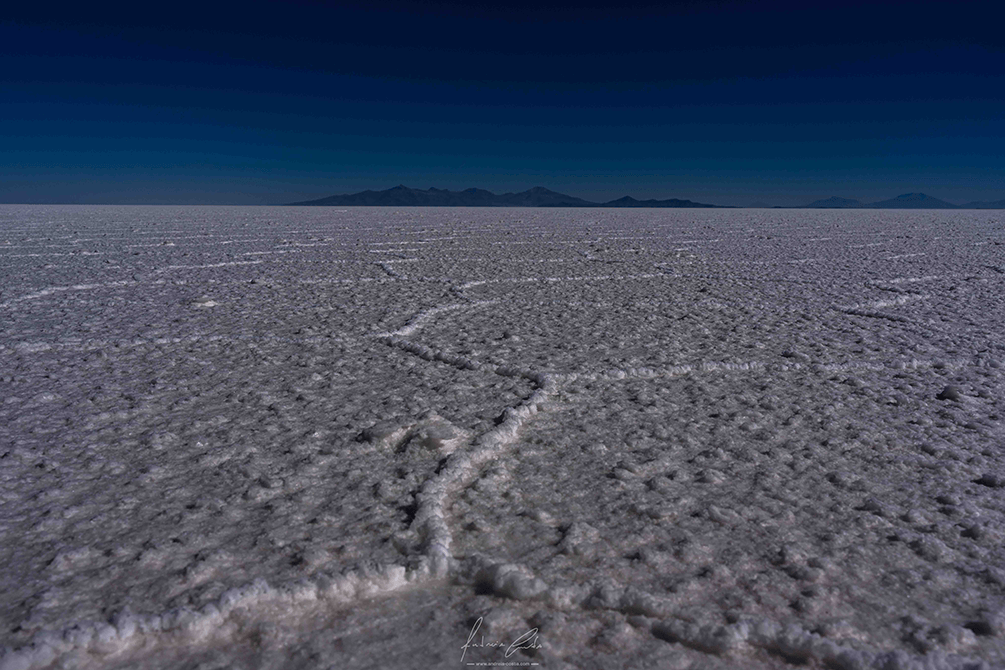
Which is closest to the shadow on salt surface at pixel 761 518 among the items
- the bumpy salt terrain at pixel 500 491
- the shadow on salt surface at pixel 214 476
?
the bumpy salt terrain at pixel 500 491

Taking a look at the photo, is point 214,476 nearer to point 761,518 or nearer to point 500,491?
point 500,491

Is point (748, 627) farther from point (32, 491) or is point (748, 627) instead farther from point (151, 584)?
point (32, 491)

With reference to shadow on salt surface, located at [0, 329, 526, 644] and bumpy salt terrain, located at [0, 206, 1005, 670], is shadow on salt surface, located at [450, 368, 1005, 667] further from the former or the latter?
shadow on salt surface, located at [0, 329, 526, 644]

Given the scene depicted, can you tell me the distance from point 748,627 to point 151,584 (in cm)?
83

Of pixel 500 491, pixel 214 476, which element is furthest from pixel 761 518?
pixel 214 476

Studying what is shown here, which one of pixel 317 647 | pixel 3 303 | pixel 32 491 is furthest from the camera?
pixel 3 303

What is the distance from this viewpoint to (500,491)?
125 centimetres

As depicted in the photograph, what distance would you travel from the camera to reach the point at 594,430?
62.0 inches

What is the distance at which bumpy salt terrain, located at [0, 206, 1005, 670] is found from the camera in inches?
34.0

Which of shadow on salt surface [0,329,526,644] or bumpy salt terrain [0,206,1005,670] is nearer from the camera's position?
bumpy salt terrain [0,206,1005,670]

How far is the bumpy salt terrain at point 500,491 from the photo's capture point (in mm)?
863

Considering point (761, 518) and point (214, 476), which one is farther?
point (214, 476)

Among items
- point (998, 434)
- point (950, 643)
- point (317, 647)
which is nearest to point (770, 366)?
point (998, 434)

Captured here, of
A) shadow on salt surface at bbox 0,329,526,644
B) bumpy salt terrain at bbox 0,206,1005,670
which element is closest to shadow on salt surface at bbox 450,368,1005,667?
bumpy salt terrain at bbox 0,206,1005,670
